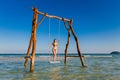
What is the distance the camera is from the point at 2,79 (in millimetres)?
11414

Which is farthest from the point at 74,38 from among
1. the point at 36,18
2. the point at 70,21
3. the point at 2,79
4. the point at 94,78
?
the point at 2,79

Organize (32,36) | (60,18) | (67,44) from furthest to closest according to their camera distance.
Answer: (67,44) < (60,18) < (32,36)

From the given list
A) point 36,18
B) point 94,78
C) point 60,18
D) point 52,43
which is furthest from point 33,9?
point 52,43

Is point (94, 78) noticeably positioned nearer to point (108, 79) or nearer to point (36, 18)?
point (108, 79)

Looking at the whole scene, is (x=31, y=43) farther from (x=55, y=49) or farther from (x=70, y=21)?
(x=55, y=49)

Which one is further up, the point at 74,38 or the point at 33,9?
the point at 33,9

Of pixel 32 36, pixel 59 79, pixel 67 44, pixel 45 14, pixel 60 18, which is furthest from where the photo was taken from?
pixel 67 44

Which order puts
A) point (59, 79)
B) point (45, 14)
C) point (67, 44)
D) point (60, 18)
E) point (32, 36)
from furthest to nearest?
point (67, 44) → point (60, 18) → point (45, 14) → point (32, 36) → point (59, 79)

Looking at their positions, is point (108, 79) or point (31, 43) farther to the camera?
point (31, 43)

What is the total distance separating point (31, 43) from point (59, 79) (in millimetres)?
5133

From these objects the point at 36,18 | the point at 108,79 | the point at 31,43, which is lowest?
the point at 108,79

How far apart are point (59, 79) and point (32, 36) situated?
15.3 feet

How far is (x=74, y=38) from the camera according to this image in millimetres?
19766

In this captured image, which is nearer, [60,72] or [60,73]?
[60,73]
